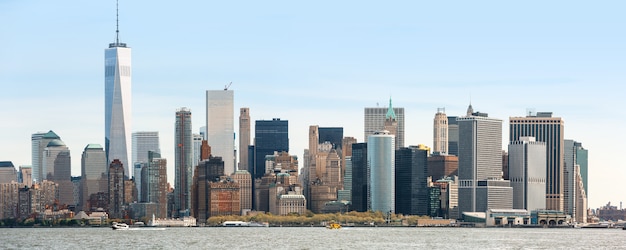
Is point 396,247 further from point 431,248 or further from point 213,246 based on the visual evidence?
point 213,246

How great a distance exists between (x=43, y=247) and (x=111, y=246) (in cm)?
885

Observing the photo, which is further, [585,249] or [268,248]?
[585,249]

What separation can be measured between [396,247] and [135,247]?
34635 mm

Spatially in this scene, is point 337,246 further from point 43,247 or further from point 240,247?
point 43,247

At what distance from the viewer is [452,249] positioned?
166 metres

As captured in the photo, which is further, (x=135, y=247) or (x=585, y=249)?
(x=585, y=249)

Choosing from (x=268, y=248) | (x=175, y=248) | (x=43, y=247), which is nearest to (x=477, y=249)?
(x=268, y=248)

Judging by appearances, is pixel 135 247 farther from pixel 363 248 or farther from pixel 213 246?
pixel 363 248

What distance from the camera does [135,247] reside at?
162375 mm

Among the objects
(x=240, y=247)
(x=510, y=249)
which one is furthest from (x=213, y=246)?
(x=510, y=249)

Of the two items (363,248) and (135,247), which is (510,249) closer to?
(363,248)

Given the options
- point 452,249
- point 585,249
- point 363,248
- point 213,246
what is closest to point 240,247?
point 213,246

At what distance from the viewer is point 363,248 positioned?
163m

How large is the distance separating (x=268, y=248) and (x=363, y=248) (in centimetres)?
1222
